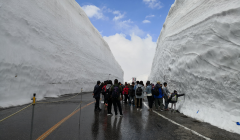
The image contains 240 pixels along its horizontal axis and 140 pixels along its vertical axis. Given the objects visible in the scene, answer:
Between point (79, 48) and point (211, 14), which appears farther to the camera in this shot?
point (79, 48)

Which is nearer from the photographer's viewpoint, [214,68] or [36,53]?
[214,68]

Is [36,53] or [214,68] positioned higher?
[36,53]

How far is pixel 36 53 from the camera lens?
14922mm

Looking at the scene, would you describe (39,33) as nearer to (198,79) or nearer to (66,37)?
→ (66,37)

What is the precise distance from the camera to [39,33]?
54.0 ft

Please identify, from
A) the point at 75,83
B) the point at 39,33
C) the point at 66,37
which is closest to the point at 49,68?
the point at 39,33

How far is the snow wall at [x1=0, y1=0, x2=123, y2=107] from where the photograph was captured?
11.3 meters

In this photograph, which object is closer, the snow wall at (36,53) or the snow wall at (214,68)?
the snow wall at (214,68)

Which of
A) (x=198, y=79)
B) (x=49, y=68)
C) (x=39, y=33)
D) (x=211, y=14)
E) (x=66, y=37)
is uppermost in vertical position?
(x=66, y=37)

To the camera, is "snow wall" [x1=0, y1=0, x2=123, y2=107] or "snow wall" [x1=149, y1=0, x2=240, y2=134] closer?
"snow wall" [x1=149, y1=0, x2=240, y2=134]

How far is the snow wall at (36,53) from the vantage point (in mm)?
11258

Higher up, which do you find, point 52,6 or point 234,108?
point 52,6

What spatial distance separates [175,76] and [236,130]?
6609 millimetres

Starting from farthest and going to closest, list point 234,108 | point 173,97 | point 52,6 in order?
point 52,6
point 173,97
point 234,108
